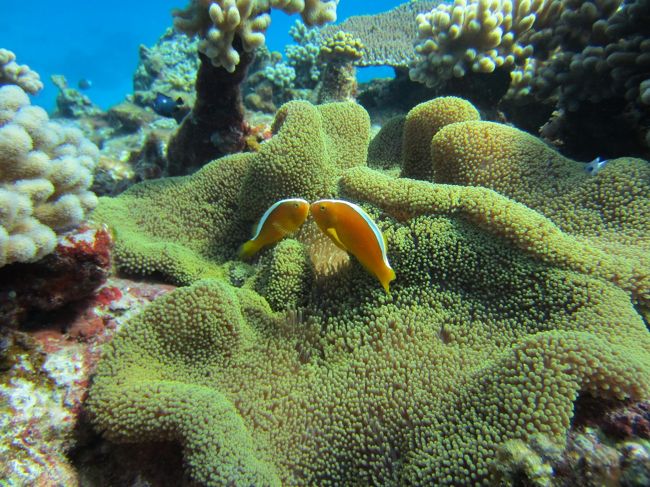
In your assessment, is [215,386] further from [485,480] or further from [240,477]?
[485,480]

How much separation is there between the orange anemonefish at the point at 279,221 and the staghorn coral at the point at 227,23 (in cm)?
165

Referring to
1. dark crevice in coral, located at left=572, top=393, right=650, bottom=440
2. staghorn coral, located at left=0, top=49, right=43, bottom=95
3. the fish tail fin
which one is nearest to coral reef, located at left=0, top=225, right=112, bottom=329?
the fish tail fin

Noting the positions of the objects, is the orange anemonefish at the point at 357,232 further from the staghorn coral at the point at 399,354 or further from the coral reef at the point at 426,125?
the coral reef at the point at 426,125

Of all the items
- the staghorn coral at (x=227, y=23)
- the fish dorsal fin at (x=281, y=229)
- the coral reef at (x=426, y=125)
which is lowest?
the fish dorsal fin at (x=281, y=229)

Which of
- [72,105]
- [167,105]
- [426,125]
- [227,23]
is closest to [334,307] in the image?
[426,125]

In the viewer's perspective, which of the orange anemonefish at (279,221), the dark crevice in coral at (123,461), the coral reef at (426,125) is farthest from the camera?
the coral reef at (426,125)

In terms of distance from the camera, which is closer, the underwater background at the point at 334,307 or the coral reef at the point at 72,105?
the underwater background at the point at 334,307

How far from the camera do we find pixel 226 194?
122 inches

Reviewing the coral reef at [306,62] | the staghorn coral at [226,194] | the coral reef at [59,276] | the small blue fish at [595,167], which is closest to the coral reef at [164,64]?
the coral reef at [306,62]

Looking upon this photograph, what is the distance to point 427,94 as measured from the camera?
536 cm

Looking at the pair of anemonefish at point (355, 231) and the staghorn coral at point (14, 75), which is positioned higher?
the staghorn coral at point (14, 75)

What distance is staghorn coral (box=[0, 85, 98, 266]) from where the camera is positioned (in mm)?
1751

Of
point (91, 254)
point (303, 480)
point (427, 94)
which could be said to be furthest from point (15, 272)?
point (427, 94)

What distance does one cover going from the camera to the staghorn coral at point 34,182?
1.75 meters
